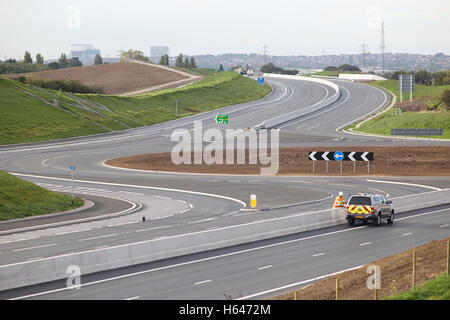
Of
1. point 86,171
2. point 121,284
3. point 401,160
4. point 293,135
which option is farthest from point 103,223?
point 293,135

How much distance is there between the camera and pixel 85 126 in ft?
348

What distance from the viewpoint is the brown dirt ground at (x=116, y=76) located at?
539 feet

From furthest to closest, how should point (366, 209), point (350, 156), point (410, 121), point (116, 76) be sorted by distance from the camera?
point (116, 76), point (410, 121), point (350, 156), point (366, 209)

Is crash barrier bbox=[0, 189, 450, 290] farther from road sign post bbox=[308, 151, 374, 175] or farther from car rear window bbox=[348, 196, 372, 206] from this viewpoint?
road sign post bbox=[308, 151, 374, 175]

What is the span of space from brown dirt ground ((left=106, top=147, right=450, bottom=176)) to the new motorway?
389 centimetres

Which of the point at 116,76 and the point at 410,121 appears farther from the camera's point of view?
the point at 116,76

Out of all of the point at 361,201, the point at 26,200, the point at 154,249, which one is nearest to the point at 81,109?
the point at 26,200

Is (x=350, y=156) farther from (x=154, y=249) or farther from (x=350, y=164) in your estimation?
(x=154, y=249)

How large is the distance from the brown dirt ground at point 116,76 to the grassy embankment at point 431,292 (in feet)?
452

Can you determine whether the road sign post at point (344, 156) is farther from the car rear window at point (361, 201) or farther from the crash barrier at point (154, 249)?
the car rear window at point (361, 201)

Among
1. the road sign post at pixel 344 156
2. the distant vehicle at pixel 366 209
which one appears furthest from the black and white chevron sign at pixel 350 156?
the distant vehicle at pixel 366 209

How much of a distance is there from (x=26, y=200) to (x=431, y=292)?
30973 mm

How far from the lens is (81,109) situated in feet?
378

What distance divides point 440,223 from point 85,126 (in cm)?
7338
